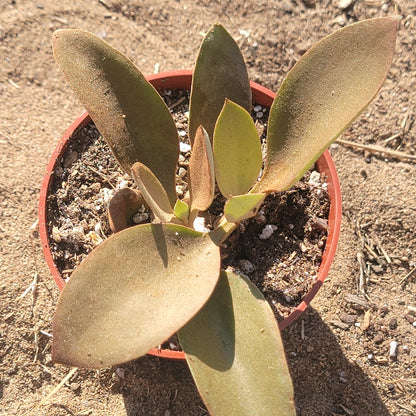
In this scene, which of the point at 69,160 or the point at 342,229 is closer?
the point at 69,160

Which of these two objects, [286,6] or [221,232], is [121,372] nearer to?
[221,232]

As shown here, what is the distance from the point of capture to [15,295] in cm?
157

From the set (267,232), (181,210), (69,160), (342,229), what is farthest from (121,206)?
(342,229)

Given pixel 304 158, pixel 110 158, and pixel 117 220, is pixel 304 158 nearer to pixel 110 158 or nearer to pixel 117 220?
pixel 117 220

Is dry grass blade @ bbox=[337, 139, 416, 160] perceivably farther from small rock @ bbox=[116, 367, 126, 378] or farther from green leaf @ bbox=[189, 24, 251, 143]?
small rock @ bbox=[116, 367, 126, 378]

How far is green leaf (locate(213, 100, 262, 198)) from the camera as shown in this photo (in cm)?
98

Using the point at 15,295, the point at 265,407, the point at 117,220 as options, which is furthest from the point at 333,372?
the point at 15,295

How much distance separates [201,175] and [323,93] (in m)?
0.29

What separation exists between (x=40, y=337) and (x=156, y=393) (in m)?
0.38

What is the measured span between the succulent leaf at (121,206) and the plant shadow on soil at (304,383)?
1.75 ft

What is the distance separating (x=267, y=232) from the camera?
132 centimetres

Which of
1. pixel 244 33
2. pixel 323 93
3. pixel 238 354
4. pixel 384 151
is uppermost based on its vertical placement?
pixel 323 93

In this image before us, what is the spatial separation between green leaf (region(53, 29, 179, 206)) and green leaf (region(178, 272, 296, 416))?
1.02ft

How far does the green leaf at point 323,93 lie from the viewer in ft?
3.15
